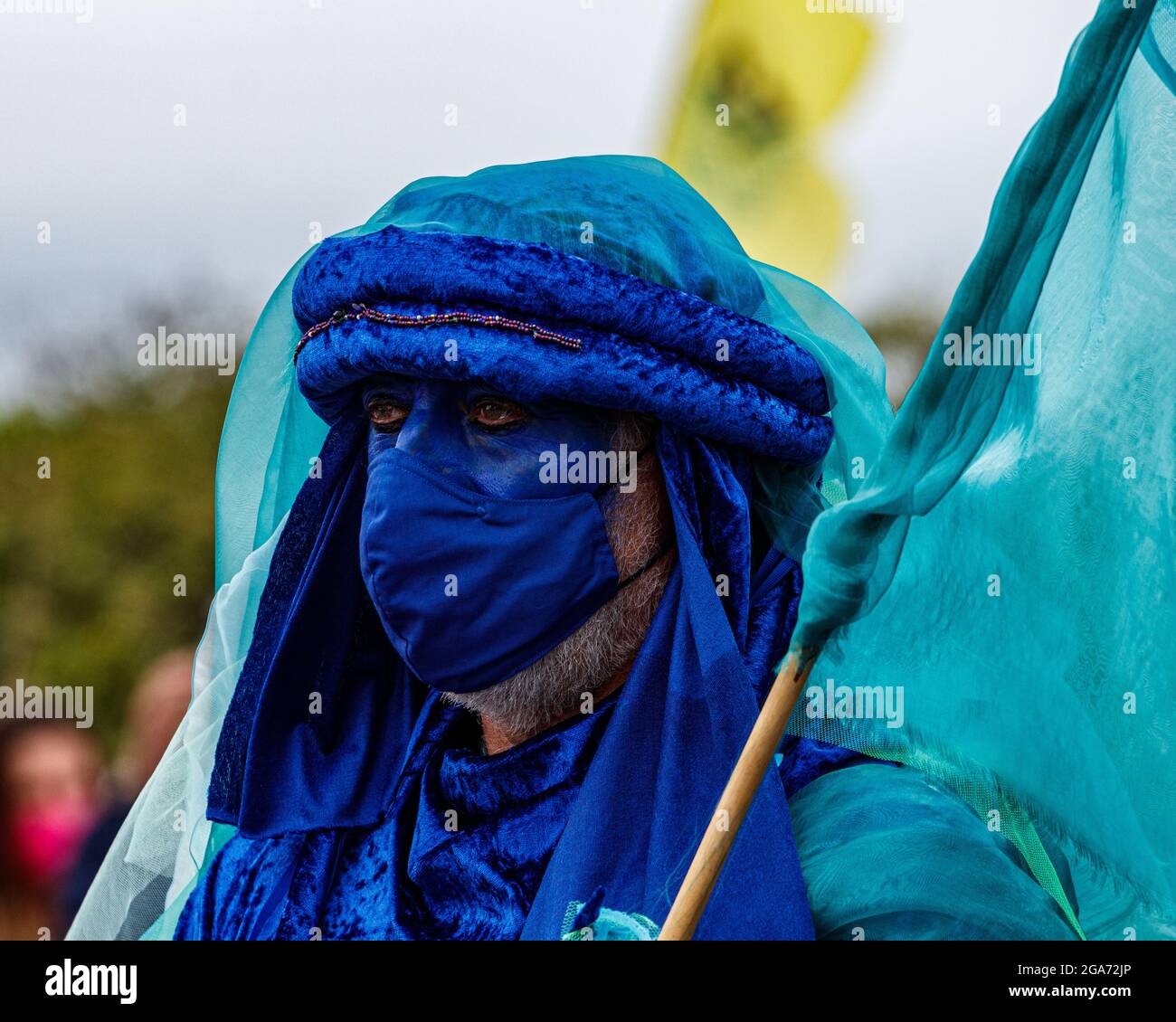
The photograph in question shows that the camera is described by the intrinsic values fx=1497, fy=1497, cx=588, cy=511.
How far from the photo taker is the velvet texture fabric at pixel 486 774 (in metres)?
2.52

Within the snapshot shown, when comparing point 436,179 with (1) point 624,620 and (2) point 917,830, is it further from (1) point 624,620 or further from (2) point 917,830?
(2) point 917,830

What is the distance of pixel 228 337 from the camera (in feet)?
12.5

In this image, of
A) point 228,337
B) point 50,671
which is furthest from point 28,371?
point 228,337

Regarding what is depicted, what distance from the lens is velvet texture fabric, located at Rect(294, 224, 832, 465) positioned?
2.69m

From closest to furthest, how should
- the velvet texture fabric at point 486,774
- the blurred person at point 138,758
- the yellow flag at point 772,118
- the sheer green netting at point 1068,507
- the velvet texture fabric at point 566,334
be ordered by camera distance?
the sheer green netting at point 1068,507 → the velvet texture fabric at point 486,774 → the velvet texture fabric at point 566,334 → the yellow flag at point 772,118 → the blurred person at point 138,758

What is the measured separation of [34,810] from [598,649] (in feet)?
10.3

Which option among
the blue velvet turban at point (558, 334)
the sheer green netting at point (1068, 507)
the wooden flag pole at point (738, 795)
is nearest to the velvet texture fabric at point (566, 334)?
the blue velvet turban at point (558, 334)

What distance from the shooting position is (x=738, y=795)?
2088 millimetres

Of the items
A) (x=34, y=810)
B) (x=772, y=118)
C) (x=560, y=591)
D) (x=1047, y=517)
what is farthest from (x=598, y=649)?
(x=34, y=810)

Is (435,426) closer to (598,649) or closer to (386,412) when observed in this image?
(386,412)

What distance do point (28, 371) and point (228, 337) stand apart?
9.31 meters

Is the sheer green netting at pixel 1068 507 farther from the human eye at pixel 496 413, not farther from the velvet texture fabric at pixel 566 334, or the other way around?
the human eye at pixel 496 413

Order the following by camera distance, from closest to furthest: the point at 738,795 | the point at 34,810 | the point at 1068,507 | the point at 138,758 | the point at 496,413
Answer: the point at 738,795 → the point at 1068,507 → the point at 496,413 → the point at 138,758 → the point at 34,810

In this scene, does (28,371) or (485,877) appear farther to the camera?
(28,371)
